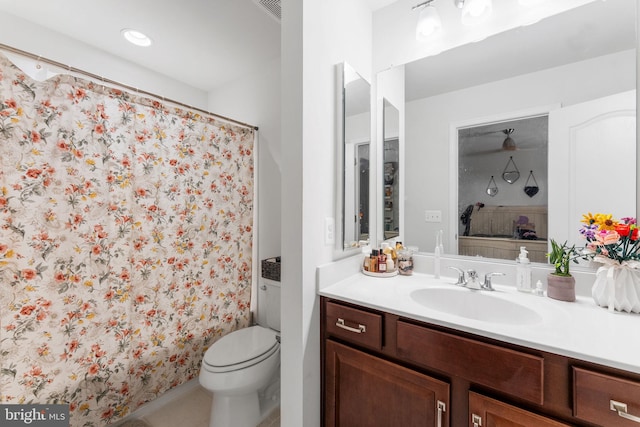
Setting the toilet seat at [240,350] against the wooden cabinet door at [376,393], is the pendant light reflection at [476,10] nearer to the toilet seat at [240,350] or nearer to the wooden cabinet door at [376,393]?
the wooden cabinet door at [376,393]

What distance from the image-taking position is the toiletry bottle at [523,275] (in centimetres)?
110

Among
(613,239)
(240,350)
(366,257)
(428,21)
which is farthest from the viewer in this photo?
(240,350)

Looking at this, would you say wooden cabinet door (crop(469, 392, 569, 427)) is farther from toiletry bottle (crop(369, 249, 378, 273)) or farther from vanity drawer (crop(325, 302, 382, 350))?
toiletry bottle (crop(369, 249, 378, 273))

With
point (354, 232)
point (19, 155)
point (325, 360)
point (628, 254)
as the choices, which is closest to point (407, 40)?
point (354, 232)

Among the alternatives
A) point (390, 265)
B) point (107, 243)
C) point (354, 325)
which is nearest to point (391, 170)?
point (390, 265)

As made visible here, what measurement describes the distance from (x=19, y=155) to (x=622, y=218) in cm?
248

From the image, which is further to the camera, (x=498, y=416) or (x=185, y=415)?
(x=185, y=415)

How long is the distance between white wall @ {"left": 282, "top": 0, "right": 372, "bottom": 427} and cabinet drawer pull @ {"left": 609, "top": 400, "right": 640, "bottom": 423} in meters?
0.87

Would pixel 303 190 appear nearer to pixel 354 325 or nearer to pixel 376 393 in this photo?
pixel 354 325

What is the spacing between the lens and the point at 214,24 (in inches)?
67.0

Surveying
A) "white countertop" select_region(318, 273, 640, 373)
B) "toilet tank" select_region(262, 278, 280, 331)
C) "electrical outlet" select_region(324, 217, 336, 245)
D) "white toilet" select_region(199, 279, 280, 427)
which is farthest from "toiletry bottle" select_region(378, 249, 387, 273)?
"toilet tank" select_region(262, 278, 280, 331)

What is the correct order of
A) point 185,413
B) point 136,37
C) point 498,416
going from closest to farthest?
point 498,416 < point 185,413 < point 136,37

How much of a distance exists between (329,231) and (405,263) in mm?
461

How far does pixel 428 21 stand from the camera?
1332mm
